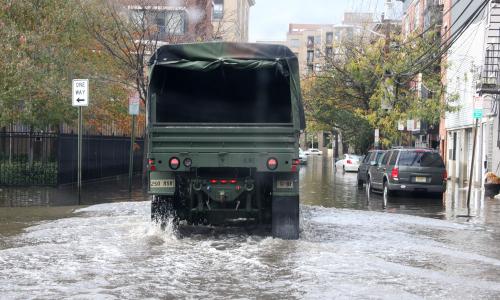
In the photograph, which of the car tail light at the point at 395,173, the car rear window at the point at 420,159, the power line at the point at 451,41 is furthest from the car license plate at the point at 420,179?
the power line at the point at 451,41

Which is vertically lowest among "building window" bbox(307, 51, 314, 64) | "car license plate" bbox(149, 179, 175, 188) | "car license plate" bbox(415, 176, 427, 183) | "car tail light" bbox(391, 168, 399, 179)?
"car license plate" bbox(415, 176, 427, 183)

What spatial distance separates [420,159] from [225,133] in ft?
40.9

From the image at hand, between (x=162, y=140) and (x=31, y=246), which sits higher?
(x=162, y=140)

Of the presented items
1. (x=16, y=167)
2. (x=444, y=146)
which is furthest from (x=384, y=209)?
(x=444, y=146)

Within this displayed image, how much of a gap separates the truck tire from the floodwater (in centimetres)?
26

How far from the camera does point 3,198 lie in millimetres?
18438

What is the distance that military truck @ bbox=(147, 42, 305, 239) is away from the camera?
10578 millimetres

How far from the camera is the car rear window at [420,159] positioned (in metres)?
21.5

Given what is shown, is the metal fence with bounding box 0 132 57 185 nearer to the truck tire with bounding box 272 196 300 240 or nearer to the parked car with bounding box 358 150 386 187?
the parked car with bounding box 358 150 386 187

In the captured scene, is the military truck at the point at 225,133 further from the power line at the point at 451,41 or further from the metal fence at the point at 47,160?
the metal fence at the point at 47,160

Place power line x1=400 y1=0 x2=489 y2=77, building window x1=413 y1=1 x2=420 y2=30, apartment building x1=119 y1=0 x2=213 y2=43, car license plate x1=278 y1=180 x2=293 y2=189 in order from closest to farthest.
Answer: car license plate x1=278 y1=180 x2=293 y2=189
power line x1=400 y1=0 x2=489 y2=77
apartment building x1=119 y1=0 x2=213 y2=43
building window x1=413 y1=1 x2=420 y2=30

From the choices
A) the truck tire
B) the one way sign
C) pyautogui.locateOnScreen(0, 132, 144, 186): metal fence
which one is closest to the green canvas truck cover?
the truck tire

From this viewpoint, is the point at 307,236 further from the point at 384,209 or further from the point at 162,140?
the point at 384,209

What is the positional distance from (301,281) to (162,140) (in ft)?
12.5
